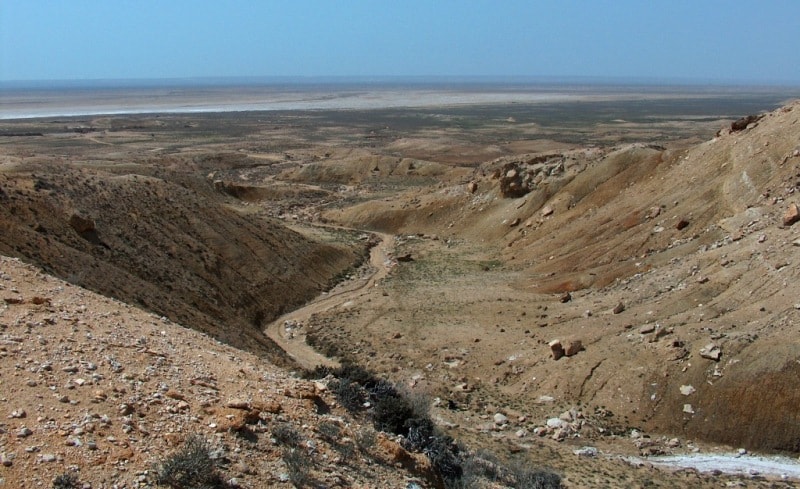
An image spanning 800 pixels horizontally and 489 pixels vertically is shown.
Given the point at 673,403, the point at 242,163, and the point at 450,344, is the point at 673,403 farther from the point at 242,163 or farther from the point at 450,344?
the point at 242,163

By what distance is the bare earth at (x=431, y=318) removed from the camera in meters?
8.24

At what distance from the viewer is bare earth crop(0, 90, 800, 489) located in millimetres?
8242

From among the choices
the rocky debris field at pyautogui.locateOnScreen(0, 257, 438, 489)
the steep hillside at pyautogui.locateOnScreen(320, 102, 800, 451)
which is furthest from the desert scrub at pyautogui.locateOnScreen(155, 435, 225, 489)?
the steep hillside at pyautogui.locateOnScreen(320, 102, 800, 451)

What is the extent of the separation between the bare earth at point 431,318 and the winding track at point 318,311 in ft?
0.54

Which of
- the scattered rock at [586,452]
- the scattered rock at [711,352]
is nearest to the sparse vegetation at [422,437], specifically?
the scattered rock at [586,452]

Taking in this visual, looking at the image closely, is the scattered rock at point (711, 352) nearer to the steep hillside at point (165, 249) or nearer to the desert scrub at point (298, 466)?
the steep hillside at point (165, 249)

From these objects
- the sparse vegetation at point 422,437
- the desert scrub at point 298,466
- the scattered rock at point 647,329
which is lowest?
the scattered rock at point 647,329

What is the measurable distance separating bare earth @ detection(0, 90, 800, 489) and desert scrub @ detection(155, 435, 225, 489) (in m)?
0.15

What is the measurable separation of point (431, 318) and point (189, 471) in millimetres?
17635

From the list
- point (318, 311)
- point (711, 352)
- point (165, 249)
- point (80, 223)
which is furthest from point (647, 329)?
point (80, 223)

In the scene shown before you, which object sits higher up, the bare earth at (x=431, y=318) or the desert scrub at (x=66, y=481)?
the desert scrub at (x=66, y=481)

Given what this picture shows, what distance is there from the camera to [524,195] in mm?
40562

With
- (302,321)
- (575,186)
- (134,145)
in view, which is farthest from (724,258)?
(134,145)

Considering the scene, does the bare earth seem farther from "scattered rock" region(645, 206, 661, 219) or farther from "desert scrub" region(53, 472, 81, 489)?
"scattered rock" region(645, 206, 661, 219)
